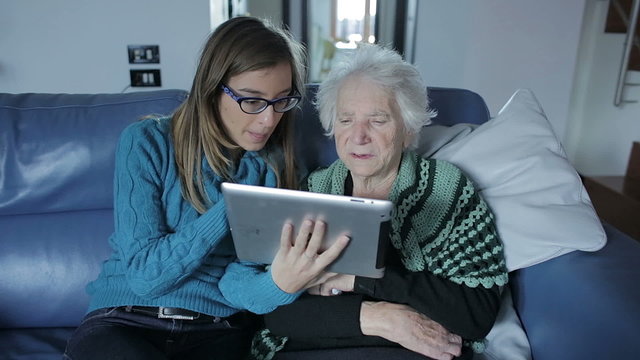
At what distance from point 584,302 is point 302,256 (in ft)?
1.92

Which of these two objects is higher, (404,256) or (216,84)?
(216,84)

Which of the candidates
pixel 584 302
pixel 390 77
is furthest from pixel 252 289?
pixel 584 302

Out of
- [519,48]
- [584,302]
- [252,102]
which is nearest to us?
[584,302]

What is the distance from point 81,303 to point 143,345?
508 millimetres

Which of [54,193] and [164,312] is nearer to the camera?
[164,312]

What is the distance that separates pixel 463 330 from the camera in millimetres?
1065

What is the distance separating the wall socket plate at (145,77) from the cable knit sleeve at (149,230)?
1.40 meters

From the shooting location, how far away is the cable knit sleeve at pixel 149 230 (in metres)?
1.01

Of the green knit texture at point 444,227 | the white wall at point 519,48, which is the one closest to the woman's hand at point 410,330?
the green knit texture at point 444,227

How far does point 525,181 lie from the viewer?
4.00 ft

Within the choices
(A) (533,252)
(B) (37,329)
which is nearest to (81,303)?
(B) (37,329)

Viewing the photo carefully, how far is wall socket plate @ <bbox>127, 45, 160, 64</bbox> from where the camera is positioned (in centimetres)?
234

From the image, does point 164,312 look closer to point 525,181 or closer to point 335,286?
point 335,286

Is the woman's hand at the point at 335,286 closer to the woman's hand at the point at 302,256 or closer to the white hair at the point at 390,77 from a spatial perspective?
the woman's hand at the point at 302,256
